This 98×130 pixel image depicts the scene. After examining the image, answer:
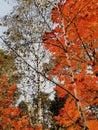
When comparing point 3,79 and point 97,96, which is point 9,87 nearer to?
point 3,79

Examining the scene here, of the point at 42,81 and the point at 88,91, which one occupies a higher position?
the point at 42,81

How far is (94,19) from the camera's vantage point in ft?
36.0

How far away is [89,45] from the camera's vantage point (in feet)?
38.1

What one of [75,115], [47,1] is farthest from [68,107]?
→ [47,1]

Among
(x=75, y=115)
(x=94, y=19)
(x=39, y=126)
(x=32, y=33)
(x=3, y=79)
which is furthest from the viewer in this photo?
(x=3, y=79)

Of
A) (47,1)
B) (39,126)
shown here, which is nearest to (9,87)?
(39,126)

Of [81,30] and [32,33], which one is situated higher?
[32,33]

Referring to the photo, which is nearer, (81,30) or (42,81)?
(81,30)

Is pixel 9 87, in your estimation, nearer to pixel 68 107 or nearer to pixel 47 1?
pixel 68 107

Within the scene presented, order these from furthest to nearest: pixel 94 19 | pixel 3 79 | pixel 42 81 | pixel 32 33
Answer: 1. pixel 3 79
2. pixel 32 33
3. pixel 42 81
4. pixel 94 19

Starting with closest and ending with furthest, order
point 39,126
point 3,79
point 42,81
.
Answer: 1. point 39,126
2. point 42,81
3. point 3,79

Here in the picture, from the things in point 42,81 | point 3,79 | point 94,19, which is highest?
point 3,79

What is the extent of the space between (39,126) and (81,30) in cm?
473

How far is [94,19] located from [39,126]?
531 cm
